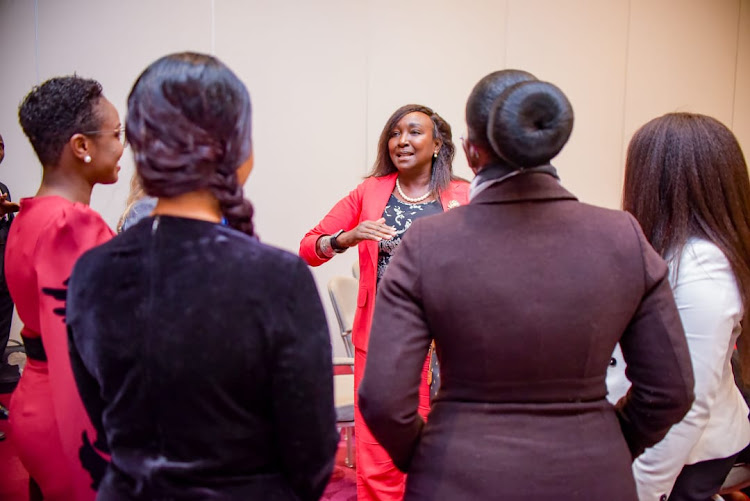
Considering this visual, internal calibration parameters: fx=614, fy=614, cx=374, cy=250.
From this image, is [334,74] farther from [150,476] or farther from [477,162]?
[150,476]

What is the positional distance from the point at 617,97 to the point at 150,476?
5064 mm

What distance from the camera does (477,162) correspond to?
1.17 metres

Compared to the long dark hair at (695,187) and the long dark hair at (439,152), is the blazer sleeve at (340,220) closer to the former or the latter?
the long dark hair at (439,152)

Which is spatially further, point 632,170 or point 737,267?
point 632,170

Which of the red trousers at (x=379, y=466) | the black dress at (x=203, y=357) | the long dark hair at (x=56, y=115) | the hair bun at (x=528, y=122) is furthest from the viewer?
the red trousers at (x=379, y=466)

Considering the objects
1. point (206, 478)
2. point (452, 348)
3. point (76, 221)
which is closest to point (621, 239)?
point (452, 348)

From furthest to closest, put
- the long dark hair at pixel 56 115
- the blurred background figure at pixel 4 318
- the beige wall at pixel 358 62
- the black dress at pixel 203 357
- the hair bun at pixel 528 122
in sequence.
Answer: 1. the beige wall at pixel 358 62
2. the blurred background figure at pixel 4 318
3. the long dark hair at pixel 56 115
4. the hair bun at pixel 528 122
5. the black dress at pixel 203 357

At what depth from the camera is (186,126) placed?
91cm

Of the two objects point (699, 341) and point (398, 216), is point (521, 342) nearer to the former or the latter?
point (699, 341)

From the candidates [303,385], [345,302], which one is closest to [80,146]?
[303,385]

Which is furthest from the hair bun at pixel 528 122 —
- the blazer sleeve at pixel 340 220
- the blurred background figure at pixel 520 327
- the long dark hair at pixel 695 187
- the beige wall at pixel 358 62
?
the beige wall at pixel 358 62

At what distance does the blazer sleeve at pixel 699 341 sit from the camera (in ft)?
4.58

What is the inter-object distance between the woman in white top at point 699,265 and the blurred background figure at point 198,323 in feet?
3.05

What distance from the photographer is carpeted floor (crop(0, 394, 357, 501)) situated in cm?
277
